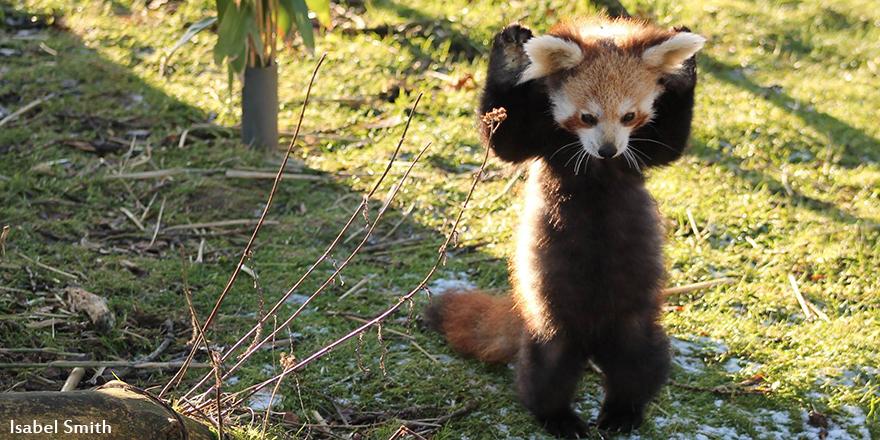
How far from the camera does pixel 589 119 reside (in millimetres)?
3350

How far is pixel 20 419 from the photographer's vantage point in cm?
251

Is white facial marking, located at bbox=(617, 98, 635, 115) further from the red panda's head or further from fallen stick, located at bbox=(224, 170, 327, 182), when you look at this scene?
fallen stick, located at bbox=(224, 170, 327, 182)

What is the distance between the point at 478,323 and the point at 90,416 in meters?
1.66

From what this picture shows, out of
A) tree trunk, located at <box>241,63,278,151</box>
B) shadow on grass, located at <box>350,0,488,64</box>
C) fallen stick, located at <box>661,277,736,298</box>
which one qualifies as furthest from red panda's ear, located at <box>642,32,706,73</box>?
shadow on grass, located at <box>350,0,488,64</box>

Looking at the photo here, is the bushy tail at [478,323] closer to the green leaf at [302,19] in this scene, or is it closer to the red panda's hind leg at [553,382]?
the red panda's hind leg at [553,382]

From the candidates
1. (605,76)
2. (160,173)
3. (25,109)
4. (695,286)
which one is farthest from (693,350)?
(25,109)

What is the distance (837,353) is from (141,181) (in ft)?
11.1

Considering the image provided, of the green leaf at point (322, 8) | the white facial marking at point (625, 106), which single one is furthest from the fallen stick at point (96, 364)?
the green leaf at point (322, 8)

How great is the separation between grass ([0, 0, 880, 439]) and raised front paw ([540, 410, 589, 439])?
0.25ft

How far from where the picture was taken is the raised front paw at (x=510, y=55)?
340cm

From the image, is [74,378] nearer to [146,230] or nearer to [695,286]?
[146,230]

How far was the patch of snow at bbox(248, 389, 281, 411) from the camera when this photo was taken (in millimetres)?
3582

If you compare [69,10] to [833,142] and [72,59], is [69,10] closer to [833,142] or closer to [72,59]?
[72,59]

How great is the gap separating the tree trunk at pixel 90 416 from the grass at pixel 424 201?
17.9 inches
